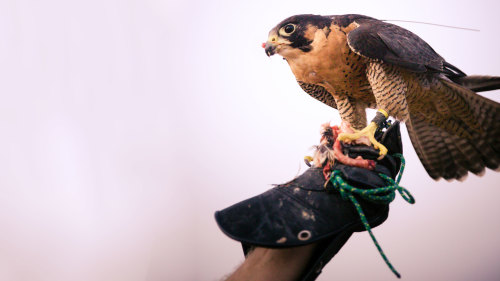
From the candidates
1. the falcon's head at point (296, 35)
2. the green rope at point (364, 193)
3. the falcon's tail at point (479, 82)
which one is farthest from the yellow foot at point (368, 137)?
the falcon's tail at point (479, 82)

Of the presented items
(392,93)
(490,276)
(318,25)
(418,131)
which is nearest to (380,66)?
(392,93)

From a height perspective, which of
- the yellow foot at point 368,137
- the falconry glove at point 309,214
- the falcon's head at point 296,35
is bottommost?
the falconry glove at point 309,214

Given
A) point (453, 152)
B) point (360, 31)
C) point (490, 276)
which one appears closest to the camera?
point (360, 31)

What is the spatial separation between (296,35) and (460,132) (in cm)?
57

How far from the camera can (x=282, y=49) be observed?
0.83m

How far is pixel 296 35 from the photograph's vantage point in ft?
2.64

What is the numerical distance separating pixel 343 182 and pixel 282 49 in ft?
1.46

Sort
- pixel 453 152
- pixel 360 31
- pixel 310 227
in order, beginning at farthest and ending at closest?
pixel 453 152 < pixel 360 31 < pixel 310 227

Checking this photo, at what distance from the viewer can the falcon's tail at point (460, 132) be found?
2.67 ft

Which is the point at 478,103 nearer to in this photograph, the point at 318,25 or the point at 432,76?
the point at 432,76

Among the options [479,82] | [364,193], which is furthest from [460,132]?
[364,193]

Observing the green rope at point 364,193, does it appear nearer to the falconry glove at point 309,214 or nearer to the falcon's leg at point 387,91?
the falconry glove at point 309,214

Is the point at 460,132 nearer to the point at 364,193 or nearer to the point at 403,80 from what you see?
the point at 403,80

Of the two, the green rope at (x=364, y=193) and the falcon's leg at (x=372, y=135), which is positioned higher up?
the falcon's leg at (x=372, y=135)
